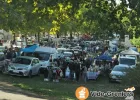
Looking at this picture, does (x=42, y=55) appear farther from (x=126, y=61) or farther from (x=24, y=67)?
(x=126, y=61)

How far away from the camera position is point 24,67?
997 inches

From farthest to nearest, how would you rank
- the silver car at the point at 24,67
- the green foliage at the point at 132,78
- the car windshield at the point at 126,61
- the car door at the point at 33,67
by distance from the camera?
the car windshield at the point at 126,61
the car door at the point at 33,67
the silver car at the point at 24,67
the green foliage at the point at 132,78

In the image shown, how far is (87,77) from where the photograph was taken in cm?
2570

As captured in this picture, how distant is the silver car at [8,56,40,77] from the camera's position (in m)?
25.1

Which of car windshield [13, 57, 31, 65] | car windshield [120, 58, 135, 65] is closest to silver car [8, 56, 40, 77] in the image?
car windshield [13, 57, 31, 65]

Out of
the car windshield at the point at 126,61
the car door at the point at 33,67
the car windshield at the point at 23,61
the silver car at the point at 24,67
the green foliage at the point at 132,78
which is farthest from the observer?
the car windshield at the point at 126,61

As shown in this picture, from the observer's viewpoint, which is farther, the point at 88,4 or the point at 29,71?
the point at 29,71

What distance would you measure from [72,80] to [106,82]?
272 cm

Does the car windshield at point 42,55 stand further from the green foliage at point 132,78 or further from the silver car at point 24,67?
the green foliage at point 132,78

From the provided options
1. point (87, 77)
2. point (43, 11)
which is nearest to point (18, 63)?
point (87, 77)

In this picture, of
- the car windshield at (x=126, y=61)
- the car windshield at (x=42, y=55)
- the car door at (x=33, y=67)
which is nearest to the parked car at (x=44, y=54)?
the car windshield at (x=42, y=55)

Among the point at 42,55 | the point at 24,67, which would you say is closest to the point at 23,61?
the point at 24,67

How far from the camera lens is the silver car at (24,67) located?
25.1m

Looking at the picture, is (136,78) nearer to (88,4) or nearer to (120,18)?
(120,18)
